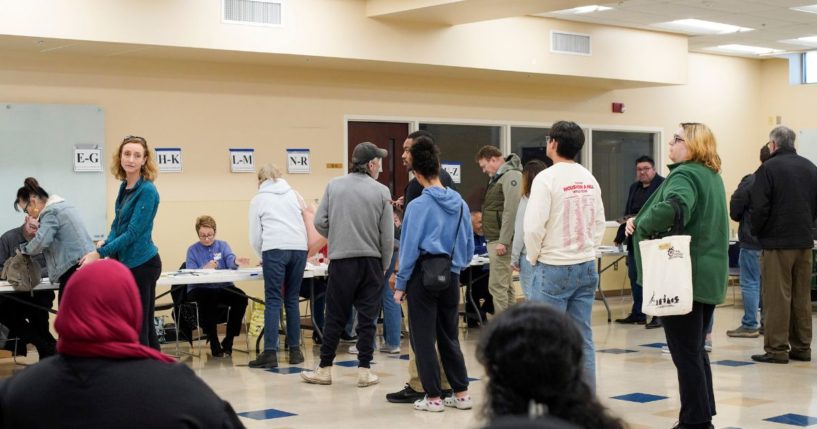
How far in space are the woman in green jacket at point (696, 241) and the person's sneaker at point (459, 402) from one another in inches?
54.2

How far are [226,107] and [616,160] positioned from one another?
5.41m

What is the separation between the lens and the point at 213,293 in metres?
8.47

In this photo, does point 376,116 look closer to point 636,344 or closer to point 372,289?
point 636,344

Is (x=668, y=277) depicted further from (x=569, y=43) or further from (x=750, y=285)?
(x=569, y=43)

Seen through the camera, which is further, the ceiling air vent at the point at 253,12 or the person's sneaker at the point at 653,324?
the person's sneaker at the point at 653,324

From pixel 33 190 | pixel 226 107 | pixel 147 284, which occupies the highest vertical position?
pixel 226 107

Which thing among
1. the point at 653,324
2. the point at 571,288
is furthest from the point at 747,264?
the point at 571,288

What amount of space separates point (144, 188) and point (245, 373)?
205 cm

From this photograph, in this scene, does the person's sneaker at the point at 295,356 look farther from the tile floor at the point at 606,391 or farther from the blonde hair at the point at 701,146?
the blonde hair at the point at 701,146

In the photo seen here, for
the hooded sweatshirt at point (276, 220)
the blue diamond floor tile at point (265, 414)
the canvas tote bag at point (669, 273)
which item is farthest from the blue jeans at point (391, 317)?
the canvas tote bag at point (669, 273)

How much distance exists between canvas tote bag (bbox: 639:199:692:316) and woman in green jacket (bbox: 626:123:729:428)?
0.05m

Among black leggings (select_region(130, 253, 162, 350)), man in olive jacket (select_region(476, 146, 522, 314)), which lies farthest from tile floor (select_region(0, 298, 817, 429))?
black leggings (select_region(130, 253, 162, 350))

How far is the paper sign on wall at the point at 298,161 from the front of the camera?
1038cm

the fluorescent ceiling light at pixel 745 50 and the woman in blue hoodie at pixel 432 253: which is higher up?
the fluorescent ceiling light at pixel 745 50
